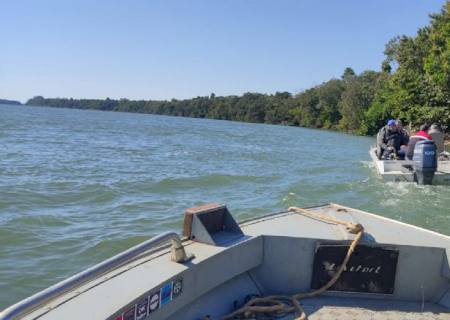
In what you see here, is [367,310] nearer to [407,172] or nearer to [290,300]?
[290,300]

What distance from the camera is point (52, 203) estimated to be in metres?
10.2

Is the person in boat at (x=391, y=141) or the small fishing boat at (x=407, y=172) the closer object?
the small fishing boat at (x=407, y=172)

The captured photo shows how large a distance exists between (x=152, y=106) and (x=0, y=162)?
Result: 157936mm

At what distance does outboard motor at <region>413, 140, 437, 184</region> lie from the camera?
11.8m

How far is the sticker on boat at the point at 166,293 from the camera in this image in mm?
3018

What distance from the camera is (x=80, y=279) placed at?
2398 mm

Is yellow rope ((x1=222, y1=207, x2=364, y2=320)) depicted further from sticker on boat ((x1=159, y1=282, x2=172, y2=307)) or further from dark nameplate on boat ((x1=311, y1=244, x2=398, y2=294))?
sticker on boat ((x1=159, y1=282, x2=172, y2=307))

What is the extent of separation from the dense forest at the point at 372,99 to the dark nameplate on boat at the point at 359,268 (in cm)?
3349

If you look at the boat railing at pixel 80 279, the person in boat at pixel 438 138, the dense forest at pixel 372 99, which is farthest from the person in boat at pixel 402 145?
the dense forest at pixel 372 99

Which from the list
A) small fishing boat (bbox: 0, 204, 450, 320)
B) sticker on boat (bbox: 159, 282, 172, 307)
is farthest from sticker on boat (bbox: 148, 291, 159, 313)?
small fishing boat (bbox: 0, 204, 450, 320)

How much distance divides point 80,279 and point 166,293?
773mm

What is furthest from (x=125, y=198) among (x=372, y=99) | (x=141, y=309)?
(x=372, y=99)

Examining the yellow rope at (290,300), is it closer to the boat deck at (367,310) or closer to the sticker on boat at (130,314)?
the boat deck at (367,310)

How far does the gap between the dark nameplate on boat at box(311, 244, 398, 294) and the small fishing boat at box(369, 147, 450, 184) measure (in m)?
8.70
